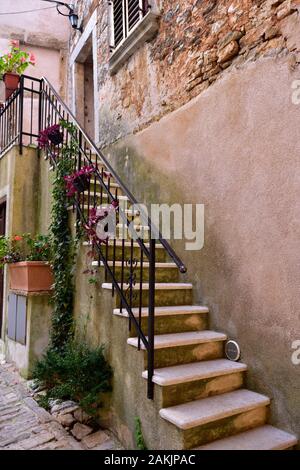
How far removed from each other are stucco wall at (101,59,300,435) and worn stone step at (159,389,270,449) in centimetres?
15

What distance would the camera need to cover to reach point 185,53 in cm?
394

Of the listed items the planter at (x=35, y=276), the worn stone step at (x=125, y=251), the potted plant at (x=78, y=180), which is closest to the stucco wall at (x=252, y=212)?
the worn stone step at (x=125, y=251)

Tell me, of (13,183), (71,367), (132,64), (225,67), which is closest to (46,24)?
(132,64)

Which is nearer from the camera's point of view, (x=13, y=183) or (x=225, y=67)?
(x=225, y=67)

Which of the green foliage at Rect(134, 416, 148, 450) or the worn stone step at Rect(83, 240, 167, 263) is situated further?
the worn stone step at Rect(83, 240, 167, 263)

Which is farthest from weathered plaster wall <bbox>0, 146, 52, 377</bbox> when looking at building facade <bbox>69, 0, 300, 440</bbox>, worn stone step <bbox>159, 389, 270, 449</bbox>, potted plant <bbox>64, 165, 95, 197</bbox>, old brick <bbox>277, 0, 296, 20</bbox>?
old brick <bbox>277, 0, 296, 20</bbox>

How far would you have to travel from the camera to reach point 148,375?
245 cm

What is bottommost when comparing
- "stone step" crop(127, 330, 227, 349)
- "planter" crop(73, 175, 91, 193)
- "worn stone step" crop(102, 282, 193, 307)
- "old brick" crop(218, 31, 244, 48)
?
"stone step" crop(127, 330, 227, 349)

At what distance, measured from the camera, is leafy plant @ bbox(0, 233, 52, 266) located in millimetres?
4301

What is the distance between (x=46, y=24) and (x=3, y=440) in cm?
894

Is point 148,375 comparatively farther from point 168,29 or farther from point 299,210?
point 168,29

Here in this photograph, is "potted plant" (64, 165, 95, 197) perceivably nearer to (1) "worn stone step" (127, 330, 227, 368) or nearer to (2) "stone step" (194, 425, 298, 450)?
(1) "worn stone step" (127, 330, 227, 368)

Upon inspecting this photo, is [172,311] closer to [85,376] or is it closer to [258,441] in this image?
[85,376]
